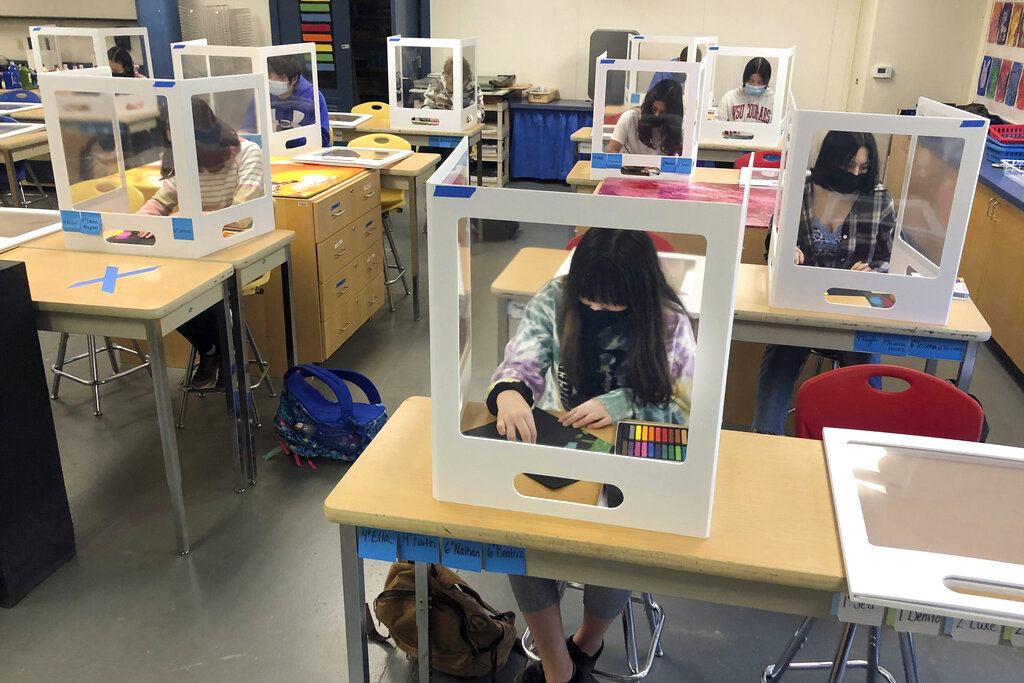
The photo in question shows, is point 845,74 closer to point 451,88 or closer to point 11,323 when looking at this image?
point 451,88

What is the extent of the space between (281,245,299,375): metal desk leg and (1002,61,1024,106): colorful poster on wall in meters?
4.45

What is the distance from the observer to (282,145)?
4.00m

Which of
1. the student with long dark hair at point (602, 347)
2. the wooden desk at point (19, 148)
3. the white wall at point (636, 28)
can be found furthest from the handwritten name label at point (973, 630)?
the white wall at point (636, 28)

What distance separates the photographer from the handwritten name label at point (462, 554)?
133 cm

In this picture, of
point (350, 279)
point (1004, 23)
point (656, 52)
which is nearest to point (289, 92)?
point (350, 279)

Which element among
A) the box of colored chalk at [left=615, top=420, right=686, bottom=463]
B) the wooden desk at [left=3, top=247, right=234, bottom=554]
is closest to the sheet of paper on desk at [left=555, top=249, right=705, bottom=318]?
the box of colored chalk at [left=615, top=420, right=686, bottom=463]

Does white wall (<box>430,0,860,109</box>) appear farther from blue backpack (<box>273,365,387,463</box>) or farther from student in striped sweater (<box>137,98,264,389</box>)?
blue backpack (<box>273,365,387,463</box>)

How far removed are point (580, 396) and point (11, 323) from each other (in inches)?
61.8

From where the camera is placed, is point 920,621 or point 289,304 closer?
point 920,621

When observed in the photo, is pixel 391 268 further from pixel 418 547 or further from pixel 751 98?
pixel 418 547

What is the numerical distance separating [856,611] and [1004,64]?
17.3 feet

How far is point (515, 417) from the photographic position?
4.11 feet

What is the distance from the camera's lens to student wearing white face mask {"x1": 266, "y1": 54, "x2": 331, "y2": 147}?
389 centimetres

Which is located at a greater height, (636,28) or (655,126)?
(636,28)
